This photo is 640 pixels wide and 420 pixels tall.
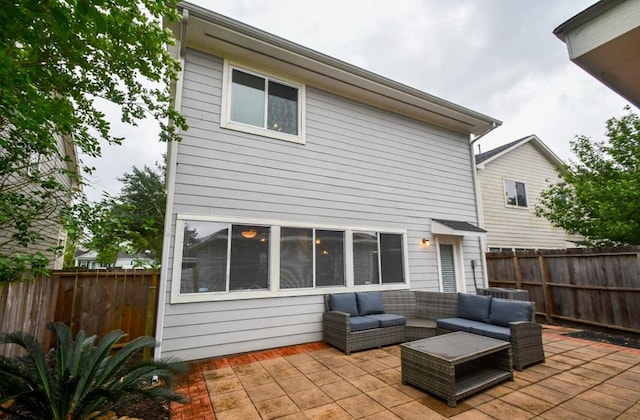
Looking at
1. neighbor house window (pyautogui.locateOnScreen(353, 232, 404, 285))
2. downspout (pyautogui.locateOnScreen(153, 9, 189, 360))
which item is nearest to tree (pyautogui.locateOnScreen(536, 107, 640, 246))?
neighbor house window (pyautogui.locateOnScreen(353, 232, 404, 285))

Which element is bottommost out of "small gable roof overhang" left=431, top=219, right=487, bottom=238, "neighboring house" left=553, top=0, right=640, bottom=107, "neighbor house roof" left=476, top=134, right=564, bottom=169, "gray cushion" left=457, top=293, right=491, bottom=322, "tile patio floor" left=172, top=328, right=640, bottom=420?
"tile patio floor" left=172, top=328, right=640, bottom=420

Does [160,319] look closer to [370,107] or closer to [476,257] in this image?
[370,107]

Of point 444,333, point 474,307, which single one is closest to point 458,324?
point 444,333

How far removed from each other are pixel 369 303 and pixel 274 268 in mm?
2028

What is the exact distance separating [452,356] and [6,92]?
4905 mm

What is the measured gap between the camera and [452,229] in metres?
6.80

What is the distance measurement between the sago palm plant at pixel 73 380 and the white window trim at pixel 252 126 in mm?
3682

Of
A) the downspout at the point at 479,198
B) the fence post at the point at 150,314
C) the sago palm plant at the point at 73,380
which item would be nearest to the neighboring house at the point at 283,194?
the fence post at the point at 150,314

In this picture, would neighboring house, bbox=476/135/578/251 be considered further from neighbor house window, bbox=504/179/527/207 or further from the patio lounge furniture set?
the patio lounge furniture set

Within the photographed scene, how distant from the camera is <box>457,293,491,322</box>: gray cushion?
191 inches

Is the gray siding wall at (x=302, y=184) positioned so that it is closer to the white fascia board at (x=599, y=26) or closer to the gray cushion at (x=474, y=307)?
the gray cushion at (x=474, y=307)

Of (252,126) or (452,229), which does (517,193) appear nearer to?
(452,229)

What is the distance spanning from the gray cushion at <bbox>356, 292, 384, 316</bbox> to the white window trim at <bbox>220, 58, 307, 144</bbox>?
3.36 m

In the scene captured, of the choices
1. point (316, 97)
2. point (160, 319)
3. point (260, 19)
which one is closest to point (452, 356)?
point (160, 319)
